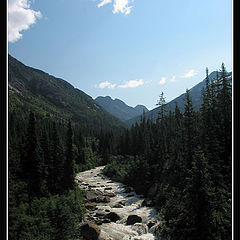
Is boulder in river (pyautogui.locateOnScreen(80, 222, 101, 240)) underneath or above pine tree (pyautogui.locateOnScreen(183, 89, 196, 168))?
underneath

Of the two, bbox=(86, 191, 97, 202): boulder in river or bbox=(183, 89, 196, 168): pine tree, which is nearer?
bbox=(183, 89, 196, 168): pine tree

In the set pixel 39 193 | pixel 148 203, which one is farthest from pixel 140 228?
pixel 39 193

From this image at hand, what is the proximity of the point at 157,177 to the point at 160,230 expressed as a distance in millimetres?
15264

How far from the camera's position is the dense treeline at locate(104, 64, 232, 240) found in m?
10.9

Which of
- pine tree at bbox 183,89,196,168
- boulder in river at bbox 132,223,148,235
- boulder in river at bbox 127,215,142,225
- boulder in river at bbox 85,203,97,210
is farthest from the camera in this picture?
boulder in river at bbox 85,203,97,210

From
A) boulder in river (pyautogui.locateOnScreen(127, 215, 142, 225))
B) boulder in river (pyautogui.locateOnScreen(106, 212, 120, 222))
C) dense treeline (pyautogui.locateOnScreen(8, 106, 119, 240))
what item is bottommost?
boulder in river (pyautogui.locateOnScreen(106, 212, 120, 222))

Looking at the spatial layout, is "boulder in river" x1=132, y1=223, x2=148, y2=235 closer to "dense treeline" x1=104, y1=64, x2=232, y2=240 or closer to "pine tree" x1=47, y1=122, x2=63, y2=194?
"dense treeline" x1=104, y1=64, x2=232, y2=240

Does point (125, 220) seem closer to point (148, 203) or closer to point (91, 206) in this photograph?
point (148, 203)

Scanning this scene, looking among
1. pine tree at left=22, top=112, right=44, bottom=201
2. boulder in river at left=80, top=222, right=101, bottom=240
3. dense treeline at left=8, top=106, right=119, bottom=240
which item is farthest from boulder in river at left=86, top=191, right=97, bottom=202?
boulder in river at left=80, top=222, right=101, bottom=240

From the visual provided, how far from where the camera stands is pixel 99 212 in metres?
24.1

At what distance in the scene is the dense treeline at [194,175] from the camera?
430 inches

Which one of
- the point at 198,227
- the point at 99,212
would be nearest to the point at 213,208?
the point at 198,227
